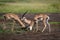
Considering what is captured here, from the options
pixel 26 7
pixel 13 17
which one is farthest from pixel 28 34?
pixel 26 7

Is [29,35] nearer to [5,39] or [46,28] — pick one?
[5,39]

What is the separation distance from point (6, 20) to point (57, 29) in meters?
1.78

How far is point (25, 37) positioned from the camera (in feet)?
27.4

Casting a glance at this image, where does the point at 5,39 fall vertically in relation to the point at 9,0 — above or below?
below

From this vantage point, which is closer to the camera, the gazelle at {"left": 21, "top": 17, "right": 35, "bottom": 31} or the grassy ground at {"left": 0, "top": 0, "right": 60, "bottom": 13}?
the gazelle at {"left": 21, "top": 17, "right": 35, "bottom": 31}

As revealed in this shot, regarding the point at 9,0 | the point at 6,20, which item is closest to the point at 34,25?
the point at 6,20

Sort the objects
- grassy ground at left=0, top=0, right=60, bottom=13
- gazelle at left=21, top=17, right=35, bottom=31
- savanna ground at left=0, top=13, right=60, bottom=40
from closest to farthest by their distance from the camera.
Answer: savanna ground at left=0, top=13, right=60, bottom=40 → gazelle at left=21, top=17, right=35, bottom=31 → grassy ground at left=0, top=0, right=60, bottom=13

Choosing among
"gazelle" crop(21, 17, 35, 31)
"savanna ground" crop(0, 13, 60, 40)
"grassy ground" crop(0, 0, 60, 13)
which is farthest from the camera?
"grassy ground" crop(0, 0, 60, 13)

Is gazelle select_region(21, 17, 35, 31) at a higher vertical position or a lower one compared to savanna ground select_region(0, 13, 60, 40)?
higher

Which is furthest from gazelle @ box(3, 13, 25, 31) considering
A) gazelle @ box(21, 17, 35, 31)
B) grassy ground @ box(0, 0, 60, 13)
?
grassy ground @ box(0, 0, 60, 13)

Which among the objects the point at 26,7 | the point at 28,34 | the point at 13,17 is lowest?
the point at 28,34

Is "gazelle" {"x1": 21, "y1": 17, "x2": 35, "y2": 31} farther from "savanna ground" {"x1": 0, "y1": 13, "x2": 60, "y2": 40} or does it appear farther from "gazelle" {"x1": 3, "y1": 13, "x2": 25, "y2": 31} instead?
"savanna ground" {"x1": 0, "y1": 13, "x2": 60, "y2": 40}

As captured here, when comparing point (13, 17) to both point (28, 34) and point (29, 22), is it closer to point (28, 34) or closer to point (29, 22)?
point (29, 22)

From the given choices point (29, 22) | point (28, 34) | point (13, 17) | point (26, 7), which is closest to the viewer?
point (28, 34)
